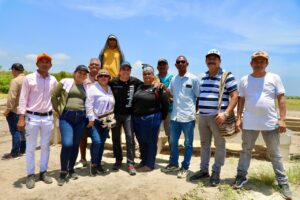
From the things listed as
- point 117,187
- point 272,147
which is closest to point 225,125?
point 272,147

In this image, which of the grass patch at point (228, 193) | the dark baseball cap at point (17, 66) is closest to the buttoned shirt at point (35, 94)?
the dark baseball cap at point (17, 66)

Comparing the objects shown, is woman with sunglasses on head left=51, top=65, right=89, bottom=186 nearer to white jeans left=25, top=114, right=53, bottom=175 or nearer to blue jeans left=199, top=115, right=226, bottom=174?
white jeans left=25, top=114, right=53, bottom=175

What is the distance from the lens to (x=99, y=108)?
543 centimetres

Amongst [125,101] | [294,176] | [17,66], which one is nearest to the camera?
[294,176]

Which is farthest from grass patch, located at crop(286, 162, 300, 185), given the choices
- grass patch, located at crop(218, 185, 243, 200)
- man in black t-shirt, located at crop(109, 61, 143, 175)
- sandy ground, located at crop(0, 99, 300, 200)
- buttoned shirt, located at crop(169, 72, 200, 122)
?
man in black t-shirt, located at crop(109, 61, 143, 175)

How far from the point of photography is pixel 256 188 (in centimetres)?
510

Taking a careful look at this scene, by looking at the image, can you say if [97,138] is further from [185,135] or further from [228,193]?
[228,193]

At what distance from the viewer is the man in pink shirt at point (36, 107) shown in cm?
487

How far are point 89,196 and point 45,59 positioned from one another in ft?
7.55

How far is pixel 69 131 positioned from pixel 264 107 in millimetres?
3126

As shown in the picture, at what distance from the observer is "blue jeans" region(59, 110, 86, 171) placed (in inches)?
201

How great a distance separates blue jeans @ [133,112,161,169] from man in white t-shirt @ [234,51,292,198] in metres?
1.65

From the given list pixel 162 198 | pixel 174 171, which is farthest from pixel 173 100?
pixel 162 198

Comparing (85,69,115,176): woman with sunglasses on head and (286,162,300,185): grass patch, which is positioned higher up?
(85,69,115,176): woman with sunglasses on head
